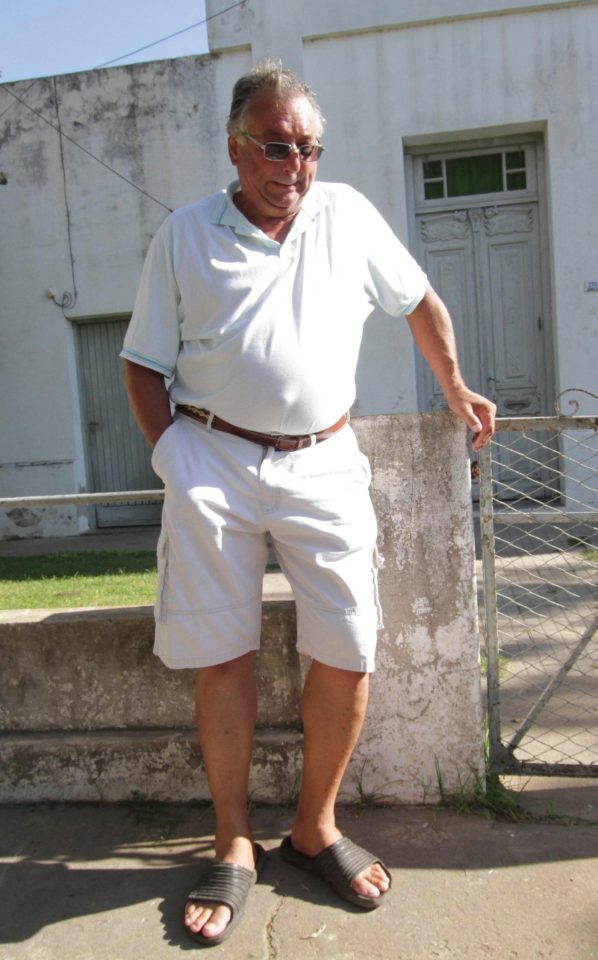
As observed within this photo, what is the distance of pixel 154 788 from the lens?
2.68 meters

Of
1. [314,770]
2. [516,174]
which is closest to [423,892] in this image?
[314,770]

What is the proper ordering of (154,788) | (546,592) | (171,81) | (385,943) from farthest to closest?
(171,81), (546,592), (154,788), (385,943)

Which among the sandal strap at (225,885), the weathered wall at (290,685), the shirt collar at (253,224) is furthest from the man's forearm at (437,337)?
the sandal strap at (225,885)

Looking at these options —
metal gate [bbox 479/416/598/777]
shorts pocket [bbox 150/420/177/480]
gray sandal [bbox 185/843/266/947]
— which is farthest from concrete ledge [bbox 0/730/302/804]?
shorts pocket [bbox 150/420/177/480]

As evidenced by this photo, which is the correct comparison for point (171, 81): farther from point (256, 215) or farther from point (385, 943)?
point (385, 943)

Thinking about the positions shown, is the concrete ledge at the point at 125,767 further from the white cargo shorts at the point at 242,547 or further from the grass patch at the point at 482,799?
the white cargo shorts at the point at 242,547

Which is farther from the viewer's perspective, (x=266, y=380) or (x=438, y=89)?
(x=438, y=89)

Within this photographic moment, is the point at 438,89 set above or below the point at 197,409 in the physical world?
above

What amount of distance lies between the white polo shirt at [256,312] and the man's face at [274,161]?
6 centimetres

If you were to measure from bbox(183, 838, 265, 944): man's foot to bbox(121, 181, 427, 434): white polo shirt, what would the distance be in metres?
1.12

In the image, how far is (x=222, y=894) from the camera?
6.84 feet

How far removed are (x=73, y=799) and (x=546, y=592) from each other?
134 inches

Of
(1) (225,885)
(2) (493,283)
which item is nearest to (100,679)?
(1) (225,885)

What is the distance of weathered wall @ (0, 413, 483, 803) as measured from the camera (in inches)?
99.9
